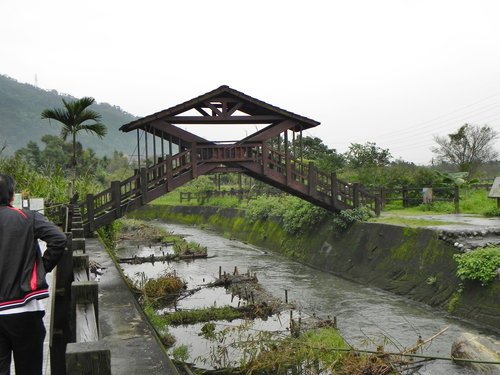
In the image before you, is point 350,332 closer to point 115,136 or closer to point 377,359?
point 377,359

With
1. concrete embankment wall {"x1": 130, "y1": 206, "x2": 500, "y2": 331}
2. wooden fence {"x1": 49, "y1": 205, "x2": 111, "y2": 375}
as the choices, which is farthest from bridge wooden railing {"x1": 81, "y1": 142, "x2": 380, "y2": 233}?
wooden fence {"x1": 49, "y1": 205, "x2": 111, "y2": 375}

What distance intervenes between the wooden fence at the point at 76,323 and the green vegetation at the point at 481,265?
8.58m

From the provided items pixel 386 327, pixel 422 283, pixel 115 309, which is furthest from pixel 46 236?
pixel 422 283

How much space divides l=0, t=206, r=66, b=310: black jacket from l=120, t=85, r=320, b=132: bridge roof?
41.8 ft

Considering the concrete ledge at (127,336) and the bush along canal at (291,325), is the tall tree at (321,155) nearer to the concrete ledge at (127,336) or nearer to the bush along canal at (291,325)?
the bush along canal at (291,325)

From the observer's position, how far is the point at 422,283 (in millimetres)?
13297

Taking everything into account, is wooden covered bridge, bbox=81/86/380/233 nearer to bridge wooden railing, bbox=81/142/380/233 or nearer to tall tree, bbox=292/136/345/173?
bridge wooden railing, bbox=81/142/380/233

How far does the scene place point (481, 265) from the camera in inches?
440

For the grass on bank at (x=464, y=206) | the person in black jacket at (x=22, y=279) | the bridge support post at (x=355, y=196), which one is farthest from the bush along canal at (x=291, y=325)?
the grass on bank at (x=464, y=206)

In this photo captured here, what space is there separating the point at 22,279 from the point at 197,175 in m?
13.5

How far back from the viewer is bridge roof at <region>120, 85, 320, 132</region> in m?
16.2

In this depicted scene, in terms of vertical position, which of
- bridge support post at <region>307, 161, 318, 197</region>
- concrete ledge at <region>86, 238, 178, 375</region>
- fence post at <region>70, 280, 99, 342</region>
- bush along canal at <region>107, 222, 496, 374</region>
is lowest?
bush along canal at <region>107, 222, 496, 374</region>

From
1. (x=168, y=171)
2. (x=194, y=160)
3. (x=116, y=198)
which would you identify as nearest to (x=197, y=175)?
(x=194, y=160)

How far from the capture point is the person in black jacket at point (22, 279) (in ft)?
10.9
